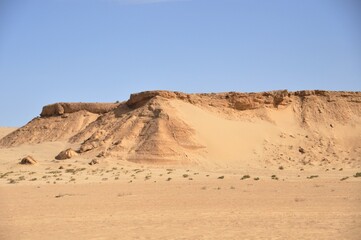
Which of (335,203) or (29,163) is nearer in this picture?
(335,203)

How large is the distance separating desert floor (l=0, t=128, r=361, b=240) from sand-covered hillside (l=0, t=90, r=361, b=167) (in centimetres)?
692

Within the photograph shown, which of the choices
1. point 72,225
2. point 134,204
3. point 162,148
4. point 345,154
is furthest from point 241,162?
point 72,225

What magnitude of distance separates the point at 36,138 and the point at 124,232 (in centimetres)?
4278

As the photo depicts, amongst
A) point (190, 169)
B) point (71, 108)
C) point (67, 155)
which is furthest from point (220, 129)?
point (71, 108)

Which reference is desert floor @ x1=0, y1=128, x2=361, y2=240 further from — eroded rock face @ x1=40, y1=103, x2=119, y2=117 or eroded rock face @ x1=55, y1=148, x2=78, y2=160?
eroded rock face @ x1=40, y1=103, x2=119, y2=117

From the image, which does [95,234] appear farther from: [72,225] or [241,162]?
[241,162]

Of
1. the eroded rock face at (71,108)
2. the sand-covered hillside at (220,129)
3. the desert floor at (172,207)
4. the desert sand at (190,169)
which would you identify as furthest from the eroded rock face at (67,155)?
the eroded rock face at (71,108)

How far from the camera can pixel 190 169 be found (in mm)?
34688

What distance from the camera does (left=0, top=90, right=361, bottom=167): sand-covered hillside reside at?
125 ft

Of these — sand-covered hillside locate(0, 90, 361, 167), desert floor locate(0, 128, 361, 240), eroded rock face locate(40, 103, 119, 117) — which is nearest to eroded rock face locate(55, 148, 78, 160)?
sand-covered hillside locate(0, 90, 361, 167)

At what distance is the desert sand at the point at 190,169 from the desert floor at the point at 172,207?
0.13 feet

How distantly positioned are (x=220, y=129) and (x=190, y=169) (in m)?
8.17

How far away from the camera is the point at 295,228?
Answer: 39.3 ft

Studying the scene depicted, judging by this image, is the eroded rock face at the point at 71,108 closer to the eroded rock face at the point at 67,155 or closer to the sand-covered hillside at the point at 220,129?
the sand-covered hillside at the point at 220,129
